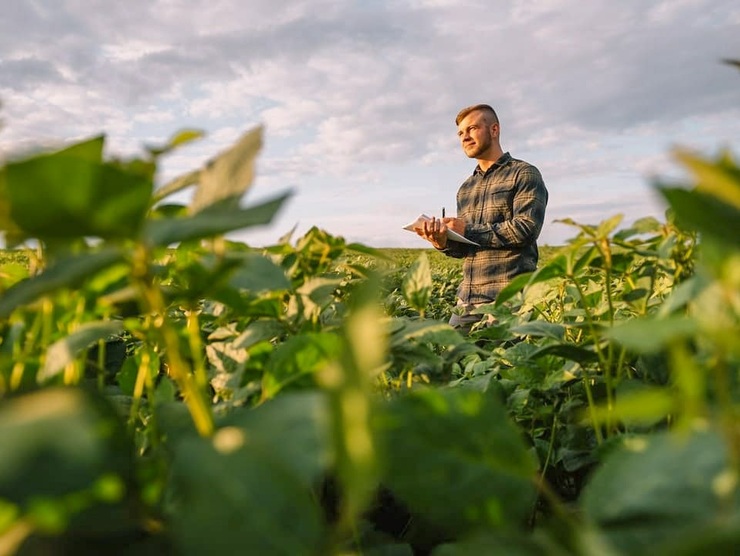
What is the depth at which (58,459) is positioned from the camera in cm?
28

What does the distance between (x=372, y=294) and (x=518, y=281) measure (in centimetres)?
55

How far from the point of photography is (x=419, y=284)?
2.84 ft

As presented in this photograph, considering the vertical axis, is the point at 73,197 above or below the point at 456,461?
above

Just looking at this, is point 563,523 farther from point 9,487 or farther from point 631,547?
point 9,487

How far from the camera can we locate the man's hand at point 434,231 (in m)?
4.18

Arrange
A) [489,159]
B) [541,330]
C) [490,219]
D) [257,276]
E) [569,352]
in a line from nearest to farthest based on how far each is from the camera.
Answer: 1. [257,276]
2. [569,352]
3. [541,330]
4. [490,219]
5. [489,159]

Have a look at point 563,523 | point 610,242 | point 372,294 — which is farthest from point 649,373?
point 372,294

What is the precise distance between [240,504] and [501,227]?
421 centimetres

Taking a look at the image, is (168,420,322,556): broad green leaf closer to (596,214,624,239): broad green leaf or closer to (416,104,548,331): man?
(596,214,624,239): broad green leaf

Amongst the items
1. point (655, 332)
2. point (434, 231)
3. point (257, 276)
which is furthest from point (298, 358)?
point (434, 231)

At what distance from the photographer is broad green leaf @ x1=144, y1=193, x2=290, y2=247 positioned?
37cm

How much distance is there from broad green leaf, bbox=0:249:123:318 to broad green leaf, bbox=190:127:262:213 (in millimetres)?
89

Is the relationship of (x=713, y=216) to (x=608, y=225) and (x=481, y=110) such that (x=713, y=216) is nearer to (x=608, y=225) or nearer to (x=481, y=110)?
(x=608, y=225)

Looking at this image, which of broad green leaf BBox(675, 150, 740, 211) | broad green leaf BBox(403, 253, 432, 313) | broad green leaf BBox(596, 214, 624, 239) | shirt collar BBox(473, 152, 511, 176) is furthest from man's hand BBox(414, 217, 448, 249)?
broad green leaf BBox(675, 150, 740, 211)
